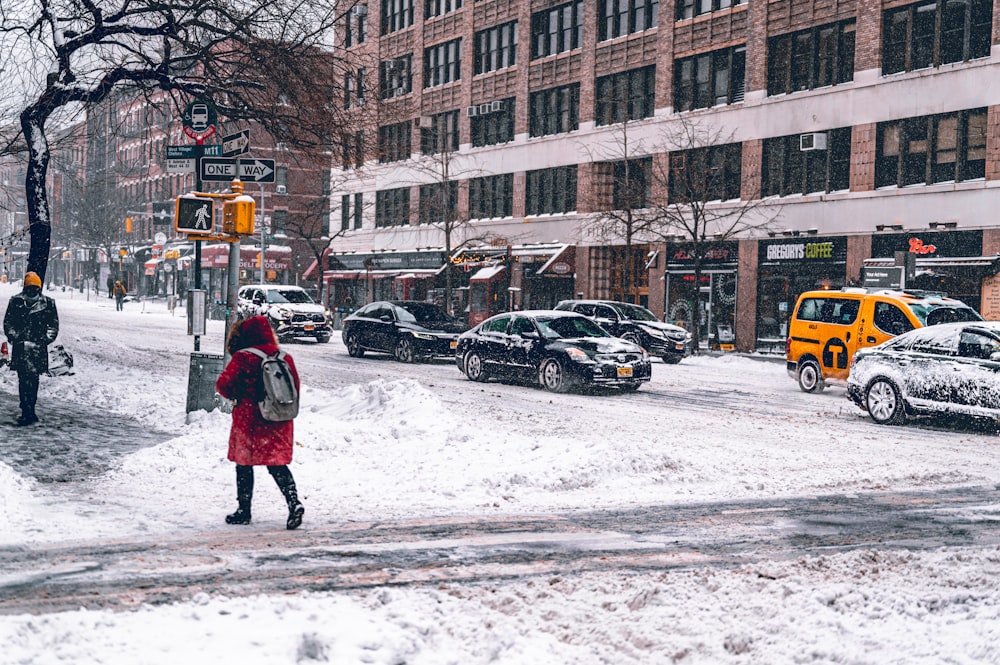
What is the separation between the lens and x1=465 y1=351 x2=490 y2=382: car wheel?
69.3 feet

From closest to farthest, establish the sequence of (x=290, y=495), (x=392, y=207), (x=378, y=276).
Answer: (x=290, y=495) → (x=378, y=276) → (x=392, y=207)

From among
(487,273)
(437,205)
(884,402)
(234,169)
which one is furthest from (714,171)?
(234,169)

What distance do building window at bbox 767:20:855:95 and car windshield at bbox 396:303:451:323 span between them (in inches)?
634

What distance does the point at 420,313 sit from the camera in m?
26.8

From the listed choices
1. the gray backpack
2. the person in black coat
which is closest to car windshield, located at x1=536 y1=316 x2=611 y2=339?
the person in black coat

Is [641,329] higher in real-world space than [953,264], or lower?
lower

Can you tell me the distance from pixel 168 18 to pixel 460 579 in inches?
430

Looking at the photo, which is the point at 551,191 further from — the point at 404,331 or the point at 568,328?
the point at 568,328

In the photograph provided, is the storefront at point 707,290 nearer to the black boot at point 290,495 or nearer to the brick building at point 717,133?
the brick building at point 717,133

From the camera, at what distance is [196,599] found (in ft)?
18.9

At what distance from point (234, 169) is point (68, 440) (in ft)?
12.2

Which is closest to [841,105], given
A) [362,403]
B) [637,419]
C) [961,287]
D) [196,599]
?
[961,287]

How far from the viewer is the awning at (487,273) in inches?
1812

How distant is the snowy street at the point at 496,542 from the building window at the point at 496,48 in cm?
3618
